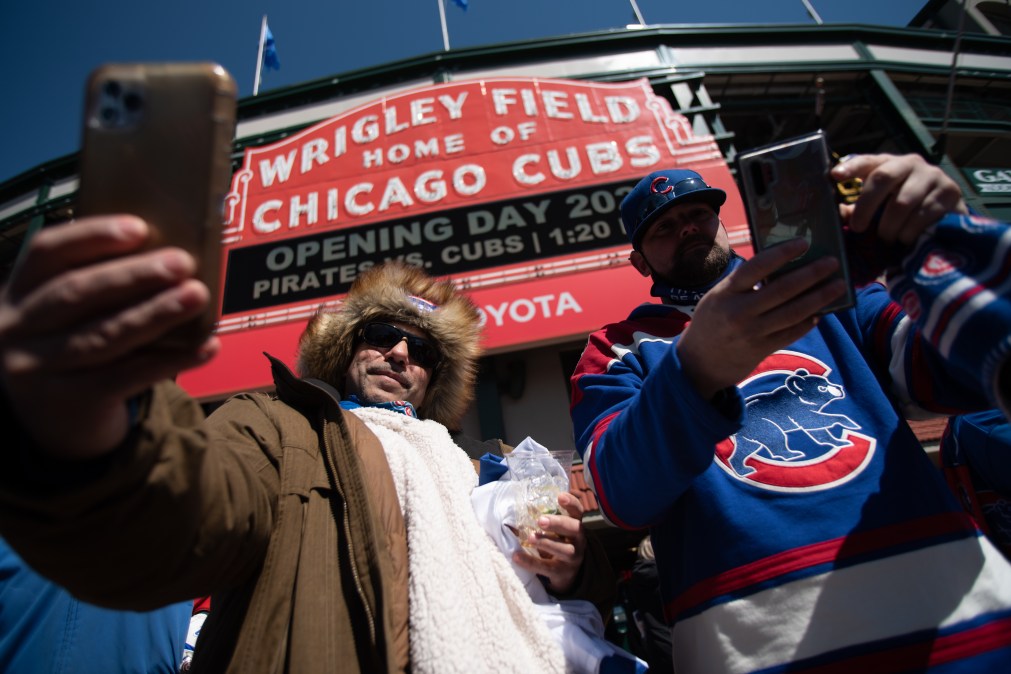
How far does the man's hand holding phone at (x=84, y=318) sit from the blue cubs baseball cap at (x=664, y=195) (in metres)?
1.33

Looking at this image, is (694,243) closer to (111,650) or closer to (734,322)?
(734,322)

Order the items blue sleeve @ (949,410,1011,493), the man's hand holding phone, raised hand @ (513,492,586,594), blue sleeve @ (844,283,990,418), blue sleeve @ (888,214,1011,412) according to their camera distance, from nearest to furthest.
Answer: the man's hand holding phone → blue sleeve @ (888,214,1011,412) → blue sleeve @ (844,283,990,418) → raised hand @ (513,492,586,594) → blue sleeve @ (949,410,1011,493)

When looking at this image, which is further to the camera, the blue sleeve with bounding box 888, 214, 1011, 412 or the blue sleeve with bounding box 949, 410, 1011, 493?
the blue sleeve with bounding box 949, 410, 1011, 493

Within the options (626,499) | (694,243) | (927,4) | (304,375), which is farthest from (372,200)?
(927,4)

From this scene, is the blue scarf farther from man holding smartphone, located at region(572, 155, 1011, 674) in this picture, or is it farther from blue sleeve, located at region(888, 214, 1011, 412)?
blue sleeve, located at region(888, 214, 1011, 412)

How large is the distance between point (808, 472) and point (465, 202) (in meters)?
5.94

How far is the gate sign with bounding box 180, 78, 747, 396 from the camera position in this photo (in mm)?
5852

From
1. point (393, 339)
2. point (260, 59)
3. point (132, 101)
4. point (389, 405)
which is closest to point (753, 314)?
point (132, 101)

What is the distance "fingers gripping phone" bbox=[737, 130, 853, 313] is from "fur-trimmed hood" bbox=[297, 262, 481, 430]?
1.47 meters

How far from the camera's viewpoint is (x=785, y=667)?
37.2 inches

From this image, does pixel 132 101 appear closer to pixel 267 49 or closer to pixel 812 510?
pixel 812 510

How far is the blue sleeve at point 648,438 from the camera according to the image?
0.88 meters

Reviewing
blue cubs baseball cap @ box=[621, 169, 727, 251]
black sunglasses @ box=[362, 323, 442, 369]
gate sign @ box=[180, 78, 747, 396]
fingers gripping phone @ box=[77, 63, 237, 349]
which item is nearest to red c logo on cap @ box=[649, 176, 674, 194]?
blue cubs baseball cap @ box=[621, 169, 727, 251]

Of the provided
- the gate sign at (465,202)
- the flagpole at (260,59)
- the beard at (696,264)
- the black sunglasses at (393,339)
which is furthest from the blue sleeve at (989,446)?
the flagpole at (260,59)
